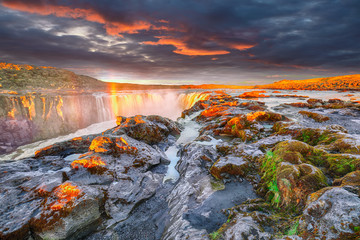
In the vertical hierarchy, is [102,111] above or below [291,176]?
below

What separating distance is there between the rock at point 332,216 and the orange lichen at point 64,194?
7735mm

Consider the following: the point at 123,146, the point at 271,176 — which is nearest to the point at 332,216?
the point at 271,176

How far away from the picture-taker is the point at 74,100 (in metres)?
40.5

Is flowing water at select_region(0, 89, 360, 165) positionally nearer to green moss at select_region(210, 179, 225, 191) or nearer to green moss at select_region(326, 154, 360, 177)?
green moss at select_region(210, 179, 225, 191)

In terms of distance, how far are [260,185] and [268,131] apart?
25.3 ft

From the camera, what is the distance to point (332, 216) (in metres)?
3.14

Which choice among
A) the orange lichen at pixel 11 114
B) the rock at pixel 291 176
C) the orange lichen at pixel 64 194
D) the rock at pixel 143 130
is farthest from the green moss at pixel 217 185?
the orange lichen at pixel 11 114

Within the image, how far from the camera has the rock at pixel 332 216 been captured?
2.88 meters

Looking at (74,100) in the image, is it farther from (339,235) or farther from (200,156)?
(339,235)

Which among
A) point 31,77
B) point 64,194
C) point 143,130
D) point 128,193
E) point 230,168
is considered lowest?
point 128,193

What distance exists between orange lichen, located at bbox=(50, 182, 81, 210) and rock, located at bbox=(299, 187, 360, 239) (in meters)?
7.73

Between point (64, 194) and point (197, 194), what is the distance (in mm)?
5749

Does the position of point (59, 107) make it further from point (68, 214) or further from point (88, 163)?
point (68, 214)

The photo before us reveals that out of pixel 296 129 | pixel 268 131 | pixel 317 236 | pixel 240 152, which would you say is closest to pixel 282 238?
pixel 317 236
